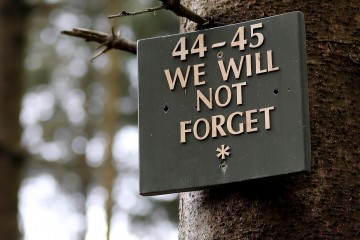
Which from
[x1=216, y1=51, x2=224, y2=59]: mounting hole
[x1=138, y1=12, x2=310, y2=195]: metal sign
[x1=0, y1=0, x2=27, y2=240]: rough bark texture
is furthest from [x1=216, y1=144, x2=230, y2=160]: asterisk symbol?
[x1=0, y1=0, x2=27, y2=240]: rough bark texture

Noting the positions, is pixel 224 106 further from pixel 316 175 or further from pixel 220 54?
pixel 316 175

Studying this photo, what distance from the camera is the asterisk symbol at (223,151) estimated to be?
57.3 inches

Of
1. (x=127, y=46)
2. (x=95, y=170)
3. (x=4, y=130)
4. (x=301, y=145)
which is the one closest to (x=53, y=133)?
(x=95, y=170)

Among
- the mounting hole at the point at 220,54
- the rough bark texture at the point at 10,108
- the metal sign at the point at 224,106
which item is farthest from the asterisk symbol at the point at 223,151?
the rough bark texture at the point at 10,108

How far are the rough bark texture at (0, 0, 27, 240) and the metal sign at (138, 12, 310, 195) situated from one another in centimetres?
321

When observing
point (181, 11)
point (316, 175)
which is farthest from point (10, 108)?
point (316, 175)

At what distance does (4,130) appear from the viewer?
4.83 meters

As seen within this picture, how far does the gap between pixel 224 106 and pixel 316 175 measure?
215mm

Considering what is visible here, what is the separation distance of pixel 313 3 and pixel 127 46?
2.03 feet

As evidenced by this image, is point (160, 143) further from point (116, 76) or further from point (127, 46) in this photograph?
point (116, 76)

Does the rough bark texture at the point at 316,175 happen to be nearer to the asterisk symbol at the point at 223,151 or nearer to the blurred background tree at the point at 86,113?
the asterisk symbol at the point at 223,151

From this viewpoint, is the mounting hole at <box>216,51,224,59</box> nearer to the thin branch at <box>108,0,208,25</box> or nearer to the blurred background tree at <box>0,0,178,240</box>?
the thin branch at <box>108,0,208,25</box>

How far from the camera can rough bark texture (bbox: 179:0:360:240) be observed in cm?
143

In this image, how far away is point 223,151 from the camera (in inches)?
57.5
